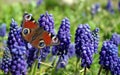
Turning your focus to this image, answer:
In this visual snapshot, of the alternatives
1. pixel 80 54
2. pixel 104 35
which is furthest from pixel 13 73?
pixel 104 35

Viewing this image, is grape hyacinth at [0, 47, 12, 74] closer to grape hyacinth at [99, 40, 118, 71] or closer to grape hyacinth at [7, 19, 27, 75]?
grape hyacinth at [7, 19, 27, 75]

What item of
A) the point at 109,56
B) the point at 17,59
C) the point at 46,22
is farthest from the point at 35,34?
the point at 109,56

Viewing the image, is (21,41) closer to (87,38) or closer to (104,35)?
(87,38)

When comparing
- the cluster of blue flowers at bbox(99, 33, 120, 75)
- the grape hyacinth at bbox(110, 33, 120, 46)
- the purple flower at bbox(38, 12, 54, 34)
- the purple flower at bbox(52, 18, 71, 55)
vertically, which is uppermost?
the purple flower at bbox(38, 12, 54, 34)

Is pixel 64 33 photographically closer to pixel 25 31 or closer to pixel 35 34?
pixel 35 34

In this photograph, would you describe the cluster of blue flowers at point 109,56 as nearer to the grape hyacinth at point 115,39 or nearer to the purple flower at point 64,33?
the purple flower at point 64,33

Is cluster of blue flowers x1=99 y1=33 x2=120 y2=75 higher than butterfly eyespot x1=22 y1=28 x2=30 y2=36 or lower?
lower

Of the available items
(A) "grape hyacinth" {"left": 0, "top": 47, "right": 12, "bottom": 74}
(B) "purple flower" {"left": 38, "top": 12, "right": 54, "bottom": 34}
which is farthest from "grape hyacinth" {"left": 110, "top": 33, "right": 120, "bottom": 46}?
(A) "grape hyacinth" {"left": 0, "top": 47, "right": 12, "bottom": 74}
